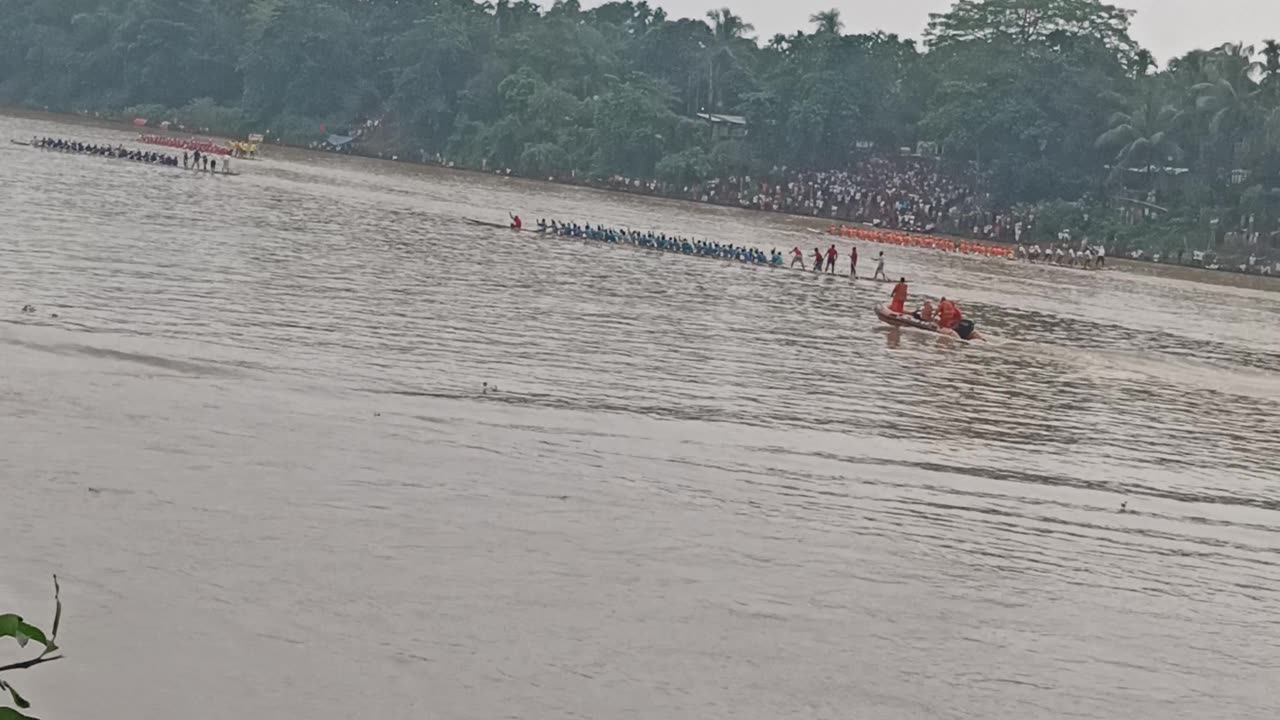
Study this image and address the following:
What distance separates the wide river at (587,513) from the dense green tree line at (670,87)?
182ft

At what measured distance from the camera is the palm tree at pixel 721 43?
11406 centimetres

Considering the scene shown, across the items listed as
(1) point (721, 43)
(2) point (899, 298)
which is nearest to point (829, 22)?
(1) point (721, 43)

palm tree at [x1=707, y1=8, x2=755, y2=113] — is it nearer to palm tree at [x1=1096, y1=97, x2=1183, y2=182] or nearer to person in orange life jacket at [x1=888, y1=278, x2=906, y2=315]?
palm tree at [x1=1096, y1=97, x2=1183, y2=182]

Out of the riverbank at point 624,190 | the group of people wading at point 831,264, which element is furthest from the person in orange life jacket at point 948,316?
the riverbank at point 624,190

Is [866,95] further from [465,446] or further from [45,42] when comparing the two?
[465,446]

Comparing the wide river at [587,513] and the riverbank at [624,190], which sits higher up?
the riverbank at [624,190]

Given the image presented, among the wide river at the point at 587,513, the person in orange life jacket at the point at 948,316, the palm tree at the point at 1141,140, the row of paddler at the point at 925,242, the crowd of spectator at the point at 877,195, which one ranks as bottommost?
the wide river at the point at 587,513

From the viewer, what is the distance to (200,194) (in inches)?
2421

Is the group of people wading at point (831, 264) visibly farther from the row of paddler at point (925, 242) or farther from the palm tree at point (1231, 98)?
the palm tree at point (1231, 98)

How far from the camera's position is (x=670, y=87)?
11469cm

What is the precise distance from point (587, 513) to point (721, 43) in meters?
101

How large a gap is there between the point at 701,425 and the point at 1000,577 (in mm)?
7592

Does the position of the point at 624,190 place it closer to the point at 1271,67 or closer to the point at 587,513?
the point at 1271,67

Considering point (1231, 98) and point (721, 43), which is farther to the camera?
point (721, 43)
